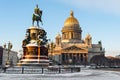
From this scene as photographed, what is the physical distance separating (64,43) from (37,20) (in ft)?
399

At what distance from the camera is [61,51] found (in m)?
170

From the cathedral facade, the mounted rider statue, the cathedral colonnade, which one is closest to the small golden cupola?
the cathedral facade

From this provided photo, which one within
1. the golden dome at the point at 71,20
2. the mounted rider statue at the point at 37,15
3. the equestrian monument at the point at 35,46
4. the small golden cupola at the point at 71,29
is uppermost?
the golden dome at the point at 71,20

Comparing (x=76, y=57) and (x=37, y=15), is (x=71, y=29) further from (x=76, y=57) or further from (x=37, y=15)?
(x=37, y=15)

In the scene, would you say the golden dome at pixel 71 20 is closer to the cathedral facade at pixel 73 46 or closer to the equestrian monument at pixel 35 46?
the cathedral facade at pixel 73 46

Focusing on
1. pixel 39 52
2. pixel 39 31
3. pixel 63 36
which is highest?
pixel 63 36

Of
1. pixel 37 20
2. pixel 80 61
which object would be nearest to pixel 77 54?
pixel 80 61

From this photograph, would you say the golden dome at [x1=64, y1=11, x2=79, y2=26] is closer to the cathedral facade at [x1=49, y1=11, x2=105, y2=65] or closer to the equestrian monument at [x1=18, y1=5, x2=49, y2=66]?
the cathedral facade at [x1=49, y1=11, x2=105, y2=65]

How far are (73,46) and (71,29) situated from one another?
35.8ft

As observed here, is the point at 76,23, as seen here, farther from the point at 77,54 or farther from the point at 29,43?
the point at 29,43

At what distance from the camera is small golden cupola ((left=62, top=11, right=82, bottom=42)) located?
171 metres

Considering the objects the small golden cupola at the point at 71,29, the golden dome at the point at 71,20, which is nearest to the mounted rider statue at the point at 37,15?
the small golden cupola at the point at 71,29

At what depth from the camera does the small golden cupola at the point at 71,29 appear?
17125cm

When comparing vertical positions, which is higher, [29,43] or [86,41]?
[86,41]
